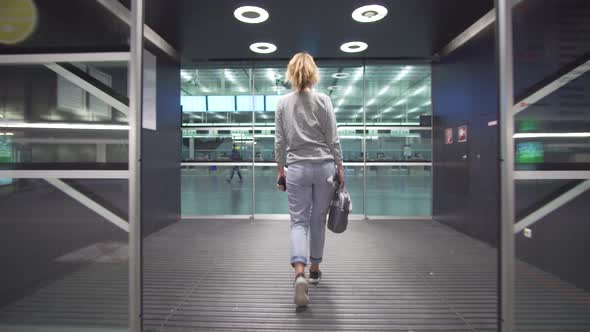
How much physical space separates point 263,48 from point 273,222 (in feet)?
9.50

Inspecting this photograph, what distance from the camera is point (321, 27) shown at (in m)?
3.83

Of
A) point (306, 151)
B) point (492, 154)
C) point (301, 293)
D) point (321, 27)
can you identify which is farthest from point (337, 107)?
point (301, 293)

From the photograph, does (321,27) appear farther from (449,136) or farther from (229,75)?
(229,75)

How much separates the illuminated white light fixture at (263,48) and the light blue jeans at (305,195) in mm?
2885

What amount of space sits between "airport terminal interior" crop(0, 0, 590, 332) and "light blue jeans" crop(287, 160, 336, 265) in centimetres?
47

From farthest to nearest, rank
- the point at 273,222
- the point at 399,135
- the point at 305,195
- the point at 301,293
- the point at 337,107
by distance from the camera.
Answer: the point at 337,107
the point at 399,135
the point at 273,222
the point at 305,195
the point at 301,293

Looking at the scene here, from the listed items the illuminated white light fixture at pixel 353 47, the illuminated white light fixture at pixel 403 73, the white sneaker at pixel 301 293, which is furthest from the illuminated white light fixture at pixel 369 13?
the illuminated white light fixture at pixel 403 73

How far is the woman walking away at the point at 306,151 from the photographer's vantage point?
7.45ft

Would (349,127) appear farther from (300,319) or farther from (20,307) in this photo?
(20,307)

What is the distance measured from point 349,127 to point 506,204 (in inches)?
162

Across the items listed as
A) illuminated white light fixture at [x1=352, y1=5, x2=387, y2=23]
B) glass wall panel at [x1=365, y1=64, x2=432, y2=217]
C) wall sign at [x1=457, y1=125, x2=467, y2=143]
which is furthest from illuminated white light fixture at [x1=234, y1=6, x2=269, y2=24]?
wall sign at [x1=457, y1=125, x2=467, y2=143]

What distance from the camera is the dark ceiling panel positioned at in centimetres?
329

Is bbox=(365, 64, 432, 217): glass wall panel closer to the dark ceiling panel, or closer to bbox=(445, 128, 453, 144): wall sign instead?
bbox=(445, 128, 453, 144): wall sign

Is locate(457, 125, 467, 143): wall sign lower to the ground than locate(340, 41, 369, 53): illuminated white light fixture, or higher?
lower
